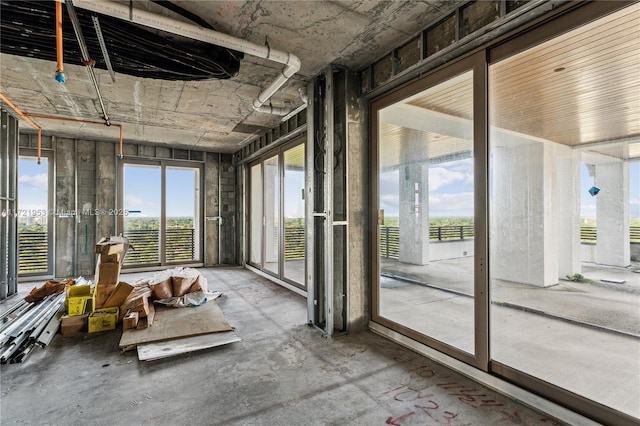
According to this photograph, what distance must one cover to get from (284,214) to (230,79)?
2698 mm

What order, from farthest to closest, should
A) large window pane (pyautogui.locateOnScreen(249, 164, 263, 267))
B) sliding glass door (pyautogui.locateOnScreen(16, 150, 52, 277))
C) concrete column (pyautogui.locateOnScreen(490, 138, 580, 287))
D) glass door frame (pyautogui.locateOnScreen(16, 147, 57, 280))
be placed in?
large window pane (pyautogui.locateOnScreen(249, 164, 263, 267))
glass door frame (pyautogui.locateOnScreen(16, 147, 57, 280))
sliding glass door (pyautogui.locateOnScreen(16, 150, 52, 277))
concrete column (pyautogui.locateOnScreen(490, 138, 580, 287))

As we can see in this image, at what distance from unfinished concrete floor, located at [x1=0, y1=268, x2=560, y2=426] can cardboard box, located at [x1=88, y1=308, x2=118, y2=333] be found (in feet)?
0.55

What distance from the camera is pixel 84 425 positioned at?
1.91 metres

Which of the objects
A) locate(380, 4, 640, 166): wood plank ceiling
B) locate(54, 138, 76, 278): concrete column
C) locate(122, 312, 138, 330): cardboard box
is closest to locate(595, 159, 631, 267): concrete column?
locate(380, 4, 640, 166): wood plank ceiling

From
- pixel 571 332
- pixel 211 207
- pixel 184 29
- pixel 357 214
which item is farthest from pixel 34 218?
pixel 571 332

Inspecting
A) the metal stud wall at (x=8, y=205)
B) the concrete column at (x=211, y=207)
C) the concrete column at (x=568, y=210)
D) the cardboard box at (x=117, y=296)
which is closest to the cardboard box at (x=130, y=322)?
the cardboard box at (x=117, y=296)

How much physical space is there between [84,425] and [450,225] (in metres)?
3.16

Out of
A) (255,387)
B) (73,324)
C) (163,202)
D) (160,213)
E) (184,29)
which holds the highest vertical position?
(184,29)

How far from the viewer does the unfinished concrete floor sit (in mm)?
1990

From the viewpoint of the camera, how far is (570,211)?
2240 mm

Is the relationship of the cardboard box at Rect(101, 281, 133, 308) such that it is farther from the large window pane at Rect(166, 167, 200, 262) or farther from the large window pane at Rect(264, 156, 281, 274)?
the large window pane at Rect(166, 167, 200, 262)

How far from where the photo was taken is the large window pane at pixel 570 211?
1932 mm

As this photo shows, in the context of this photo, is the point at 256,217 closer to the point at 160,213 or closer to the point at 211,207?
the point at 211,207

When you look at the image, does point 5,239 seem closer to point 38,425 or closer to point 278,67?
point 38,425
